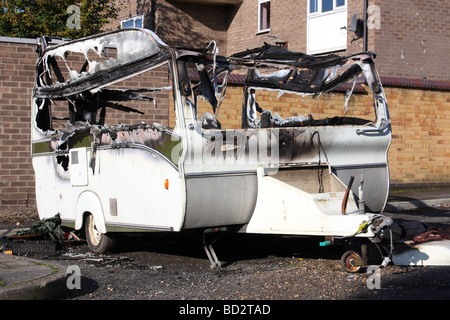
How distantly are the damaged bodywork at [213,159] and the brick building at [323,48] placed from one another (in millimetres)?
3912

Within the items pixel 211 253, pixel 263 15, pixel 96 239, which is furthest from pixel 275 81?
pixel 263 15

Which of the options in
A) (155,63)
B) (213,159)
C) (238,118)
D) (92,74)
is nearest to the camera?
(213,159)

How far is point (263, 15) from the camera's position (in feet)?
84.9

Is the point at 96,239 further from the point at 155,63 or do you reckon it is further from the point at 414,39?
the point at 414,39

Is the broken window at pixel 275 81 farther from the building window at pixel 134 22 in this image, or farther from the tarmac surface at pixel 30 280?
the building window at pixel 134 22

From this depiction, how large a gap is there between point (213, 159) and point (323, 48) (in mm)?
17198

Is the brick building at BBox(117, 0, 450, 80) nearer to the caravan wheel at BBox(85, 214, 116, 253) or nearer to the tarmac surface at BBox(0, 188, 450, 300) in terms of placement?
the caravan wheel at BBox(85, 214, 116, 253)

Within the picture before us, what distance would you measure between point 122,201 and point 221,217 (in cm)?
127

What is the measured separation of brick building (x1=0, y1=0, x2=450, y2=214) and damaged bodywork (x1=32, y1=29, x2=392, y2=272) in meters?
3.91

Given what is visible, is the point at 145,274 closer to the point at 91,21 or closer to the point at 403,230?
the point at 403,230

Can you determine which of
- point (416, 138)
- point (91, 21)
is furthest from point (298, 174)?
point (91, 21)

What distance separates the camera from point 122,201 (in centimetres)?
723

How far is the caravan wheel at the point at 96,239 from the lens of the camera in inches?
311

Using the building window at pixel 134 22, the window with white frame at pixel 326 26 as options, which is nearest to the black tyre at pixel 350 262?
the window with white frame at pixel 326 26
